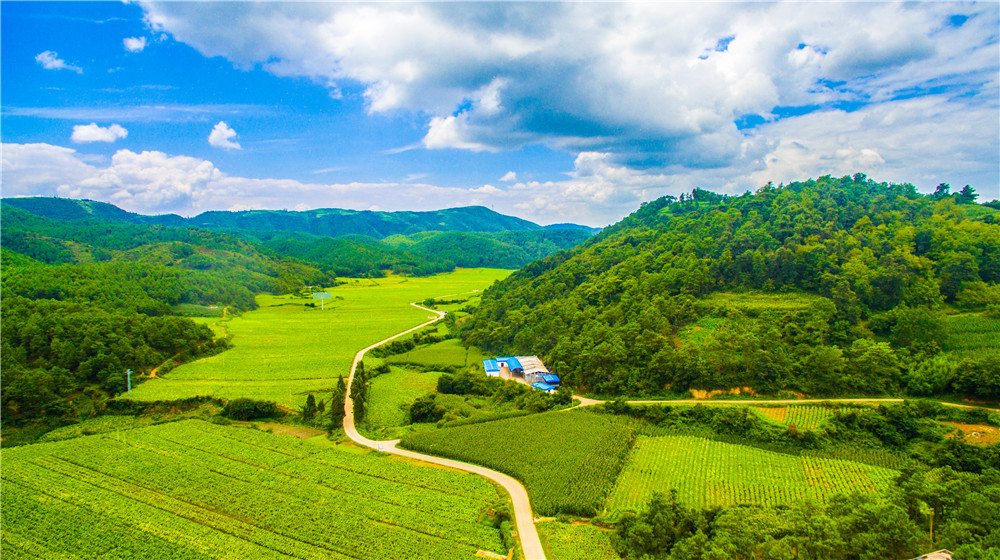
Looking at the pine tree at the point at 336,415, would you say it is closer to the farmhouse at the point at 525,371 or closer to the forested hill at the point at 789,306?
the farmhouse at the point at 525,371

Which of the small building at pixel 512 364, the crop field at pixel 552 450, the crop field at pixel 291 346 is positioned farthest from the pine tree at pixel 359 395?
the small building at pixel 512 364

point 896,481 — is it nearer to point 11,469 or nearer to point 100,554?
point 100,554

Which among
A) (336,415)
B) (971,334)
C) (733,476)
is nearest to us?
(733,476)

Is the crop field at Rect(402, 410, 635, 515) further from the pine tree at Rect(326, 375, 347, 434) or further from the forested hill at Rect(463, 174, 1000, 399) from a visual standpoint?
the forested hill at Rect(463, 174, 1000, 399)

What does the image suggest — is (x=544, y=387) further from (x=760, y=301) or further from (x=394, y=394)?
(x=760, y=301)

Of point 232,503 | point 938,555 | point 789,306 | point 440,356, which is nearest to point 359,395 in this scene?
point 232,503

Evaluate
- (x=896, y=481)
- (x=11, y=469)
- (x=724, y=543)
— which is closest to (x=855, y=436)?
(x=896, y=481)

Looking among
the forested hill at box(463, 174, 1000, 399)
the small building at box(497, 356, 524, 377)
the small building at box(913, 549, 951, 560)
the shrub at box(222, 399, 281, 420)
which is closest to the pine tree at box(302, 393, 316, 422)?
the shrub at box(222, 399, 281, 420)
